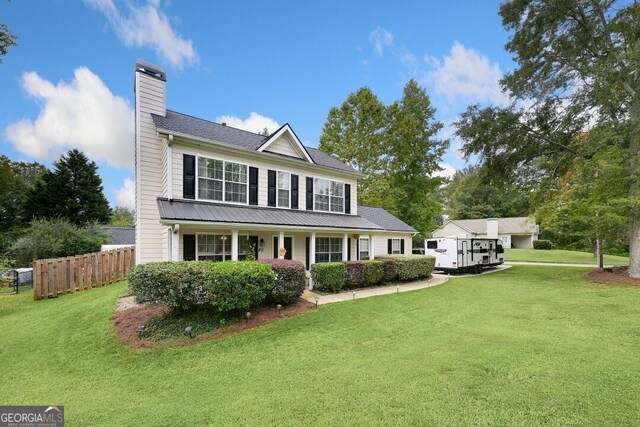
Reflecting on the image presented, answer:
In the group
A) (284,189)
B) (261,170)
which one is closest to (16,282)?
(261,170)

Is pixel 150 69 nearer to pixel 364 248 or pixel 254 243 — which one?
pixel 254 243

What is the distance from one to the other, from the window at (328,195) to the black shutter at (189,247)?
21.8 ft

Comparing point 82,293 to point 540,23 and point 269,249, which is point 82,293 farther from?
point 540,23

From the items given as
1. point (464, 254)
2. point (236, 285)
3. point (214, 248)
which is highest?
point (214, 248)

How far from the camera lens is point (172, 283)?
22.8 feet

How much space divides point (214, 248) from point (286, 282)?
4808mm

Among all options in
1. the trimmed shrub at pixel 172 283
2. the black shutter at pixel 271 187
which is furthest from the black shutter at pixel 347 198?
the trimmed shrub at pixel 172 283

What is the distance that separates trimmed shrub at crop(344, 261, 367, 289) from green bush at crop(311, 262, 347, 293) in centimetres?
43

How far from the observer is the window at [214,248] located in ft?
39.3

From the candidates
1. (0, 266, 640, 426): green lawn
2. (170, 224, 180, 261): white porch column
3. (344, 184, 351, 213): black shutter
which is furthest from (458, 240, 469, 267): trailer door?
(170, 224, 180, 261): white porch column

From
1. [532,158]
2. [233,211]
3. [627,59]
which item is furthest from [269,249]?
[627,59]

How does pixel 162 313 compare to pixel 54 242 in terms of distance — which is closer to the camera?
pixel 162 313

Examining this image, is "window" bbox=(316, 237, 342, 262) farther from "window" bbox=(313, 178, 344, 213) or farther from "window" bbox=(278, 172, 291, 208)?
"window" bbox=(278, 172, 291, 208)

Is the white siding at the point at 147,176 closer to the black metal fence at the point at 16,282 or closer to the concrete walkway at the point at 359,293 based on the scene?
the concrete walkway at the point at 359,293
